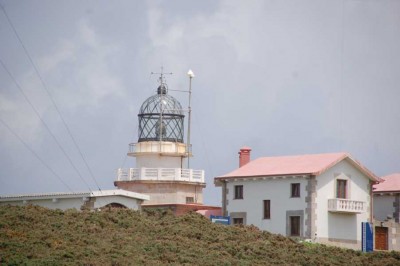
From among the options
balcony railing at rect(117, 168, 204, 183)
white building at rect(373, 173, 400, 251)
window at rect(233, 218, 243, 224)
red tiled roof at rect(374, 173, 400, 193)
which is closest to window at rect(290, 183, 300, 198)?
window at rect(233, 218, 243, 224)

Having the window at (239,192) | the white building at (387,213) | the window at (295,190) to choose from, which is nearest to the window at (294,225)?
the window at (295,190)

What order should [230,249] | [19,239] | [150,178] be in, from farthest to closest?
[150,178] → [230,249] → [19,239]

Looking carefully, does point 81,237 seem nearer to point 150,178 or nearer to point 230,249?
point 230,249

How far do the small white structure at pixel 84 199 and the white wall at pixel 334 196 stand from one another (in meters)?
9.28

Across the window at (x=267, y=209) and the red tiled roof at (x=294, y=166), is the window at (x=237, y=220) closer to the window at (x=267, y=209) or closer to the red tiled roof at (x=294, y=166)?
the window at (x=267, y=209)

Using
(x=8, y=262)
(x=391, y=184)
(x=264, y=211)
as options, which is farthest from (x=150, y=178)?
(x=8, y=262)

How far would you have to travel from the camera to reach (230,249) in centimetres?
4109

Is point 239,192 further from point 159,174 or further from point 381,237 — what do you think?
point 381,237

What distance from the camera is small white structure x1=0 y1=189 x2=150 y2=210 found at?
52781 mm

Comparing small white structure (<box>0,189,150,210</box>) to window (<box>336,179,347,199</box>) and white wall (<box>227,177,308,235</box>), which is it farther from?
window (<box>336,179,347,199</box>)

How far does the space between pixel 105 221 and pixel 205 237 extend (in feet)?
13.3

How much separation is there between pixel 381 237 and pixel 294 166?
21.0ft

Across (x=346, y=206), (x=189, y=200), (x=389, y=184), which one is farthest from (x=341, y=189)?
(x=189, y=200)

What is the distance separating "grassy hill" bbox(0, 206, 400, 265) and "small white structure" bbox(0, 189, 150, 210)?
611 cm
